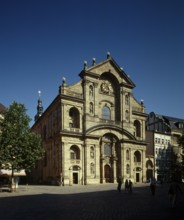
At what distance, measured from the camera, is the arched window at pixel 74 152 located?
193 ft

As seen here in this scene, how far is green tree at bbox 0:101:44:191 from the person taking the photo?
3847cm

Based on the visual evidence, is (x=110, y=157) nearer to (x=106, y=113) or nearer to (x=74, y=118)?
(x=106, y=113)

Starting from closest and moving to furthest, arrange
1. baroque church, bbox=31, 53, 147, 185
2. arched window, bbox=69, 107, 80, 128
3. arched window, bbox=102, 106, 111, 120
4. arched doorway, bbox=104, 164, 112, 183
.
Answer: baroque church, bbox=31, 53, 147, 185 < arched window, bbox=69, 107, 80, 128 < arched doorway, bbox=104, 164, 112, 183 < arched window, bbox=102, 106, 111, 120

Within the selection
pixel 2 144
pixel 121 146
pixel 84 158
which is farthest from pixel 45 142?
pixel 2 144

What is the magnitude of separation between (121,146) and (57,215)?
49185mm

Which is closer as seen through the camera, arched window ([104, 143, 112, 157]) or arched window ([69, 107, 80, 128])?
arched window ([69, 107, 80, 128])

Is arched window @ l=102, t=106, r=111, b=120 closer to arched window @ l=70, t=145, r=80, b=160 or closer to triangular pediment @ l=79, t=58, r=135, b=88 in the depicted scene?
triangular pediment @ l=79, t=58, r=135, b=88

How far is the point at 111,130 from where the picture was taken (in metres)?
63.7

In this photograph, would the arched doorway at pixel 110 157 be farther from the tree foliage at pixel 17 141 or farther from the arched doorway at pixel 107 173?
the tree foliage at pixel 17 141

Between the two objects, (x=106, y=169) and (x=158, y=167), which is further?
(x=158, y=167)

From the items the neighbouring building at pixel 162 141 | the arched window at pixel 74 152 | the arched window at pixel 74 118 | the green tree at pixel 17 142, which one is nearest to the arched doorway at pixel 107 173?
the arched window at pixel 74 152

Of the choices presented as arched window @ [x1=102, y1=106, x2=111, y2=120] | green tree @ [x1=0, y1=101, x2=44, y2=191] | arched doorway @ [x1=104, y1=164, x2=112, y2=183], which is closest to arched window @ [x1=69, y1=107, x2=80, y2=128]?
arched window @ [x1=102, y1=106, x2=111, y2=120]

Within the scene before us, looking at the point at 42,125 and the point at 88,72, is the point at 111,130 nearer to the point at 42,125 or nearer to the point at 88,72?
the point at 88,72

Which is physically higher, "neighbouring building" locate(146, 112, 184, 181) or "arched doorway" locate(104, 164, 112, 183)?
"neighbouring building" locate(146, 112, 184, 181)
